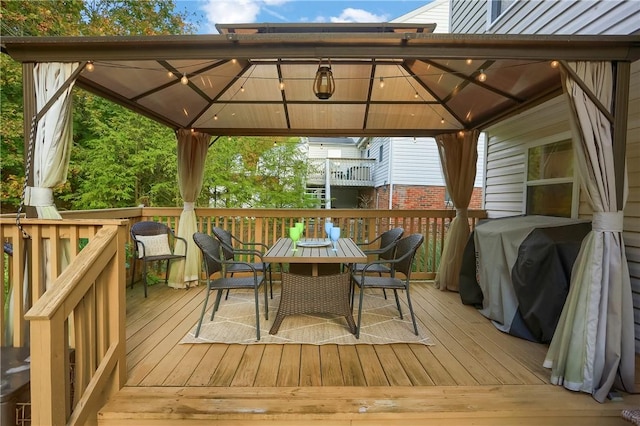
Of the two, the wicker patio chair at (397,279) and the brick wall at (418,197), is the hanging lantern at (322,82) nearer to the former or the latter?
the wicker patio chair at (397,279)

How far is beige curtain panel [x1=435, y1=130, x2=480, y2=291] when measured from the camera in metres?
4.30

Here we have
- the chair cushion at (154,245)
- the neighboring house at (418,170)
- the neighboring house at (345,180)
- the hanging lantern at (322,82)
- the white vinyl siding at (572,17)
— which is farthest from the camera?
the neighboring house at (345,180)

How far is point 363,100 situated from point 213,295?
9.80ft

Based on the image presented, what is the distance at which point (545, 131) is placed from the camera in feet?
12.9

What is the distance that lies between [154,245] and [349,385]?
10.4 ft

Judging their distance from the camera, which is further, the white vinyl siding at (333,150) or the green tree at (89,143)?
the white vinyl siding at (333,150)

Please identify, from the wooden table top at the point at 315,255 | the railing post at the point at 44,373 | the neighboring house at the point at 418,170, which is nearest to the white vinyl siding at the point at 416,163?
the neighboring house at the point at 418,170

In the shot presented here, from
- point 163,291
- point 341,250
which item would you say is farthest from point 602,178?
point 163,291

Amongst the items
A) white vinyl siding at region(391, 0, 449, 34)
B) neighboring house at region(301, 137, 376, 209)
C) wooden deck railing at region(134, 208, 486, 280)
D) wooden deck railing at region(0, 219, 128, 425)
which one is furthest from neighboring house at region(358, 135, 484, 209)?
wooden deck railing at region(0, 219, 128, 425)

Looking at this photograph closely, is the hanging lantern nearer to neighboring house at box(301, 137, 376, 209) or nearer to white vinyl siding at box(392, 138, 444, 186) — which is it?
white vinyl siding at box(392, 138, 444, 186)

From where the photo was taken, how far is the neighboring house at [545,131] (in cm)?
277

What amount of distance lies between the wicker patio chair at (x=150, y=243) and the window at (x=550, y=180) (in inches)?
177

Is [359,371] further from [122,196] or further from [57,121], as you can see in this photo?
[122,196]

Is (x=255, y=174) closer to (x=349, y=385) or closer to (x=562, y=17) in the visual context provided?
(x=562, y=17)
